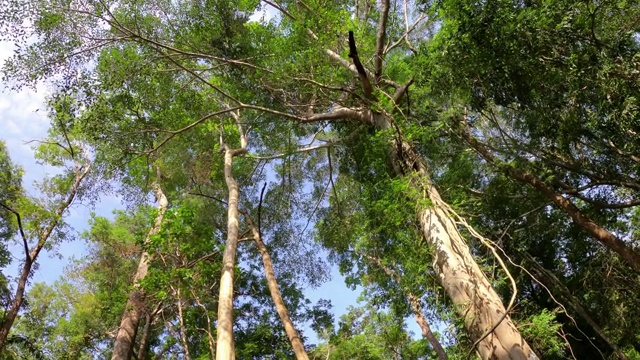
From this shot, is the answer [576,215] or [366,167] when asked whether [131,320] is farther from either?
[576,215]

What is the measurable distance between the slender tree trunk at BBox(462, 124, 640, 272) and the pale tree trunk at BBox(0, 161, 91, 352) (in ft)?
27.5

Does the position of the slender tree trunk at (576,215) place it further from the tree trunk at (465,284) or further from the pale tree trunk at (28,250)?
the pale tree trunk at (28,250)

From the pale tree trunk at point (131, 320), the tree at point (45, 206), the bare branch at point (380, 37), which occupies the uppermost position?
the tree at point (45, 206)

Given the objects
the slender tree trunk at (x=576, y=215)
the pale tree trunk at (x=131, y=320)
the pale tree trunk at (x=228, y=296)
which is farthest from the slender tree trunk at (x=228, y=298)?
the slender tree trunk at (x=576, y=215)

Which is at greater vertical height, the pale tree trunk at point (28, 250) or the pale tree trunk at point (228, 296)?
the pale tree trunk at point (28, 250)

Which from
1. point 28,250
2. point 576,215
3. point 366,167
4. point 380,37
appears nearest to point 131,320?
point 28,250

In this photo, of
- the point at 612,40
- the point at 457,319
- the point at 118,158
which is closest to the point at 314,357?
the point at 118,158

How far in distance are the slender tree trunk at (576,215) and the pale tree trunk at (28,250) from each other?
839cm

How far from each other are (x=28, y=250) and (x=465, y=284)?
833cm

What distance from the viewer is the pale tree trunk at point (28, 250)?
24.8 ft

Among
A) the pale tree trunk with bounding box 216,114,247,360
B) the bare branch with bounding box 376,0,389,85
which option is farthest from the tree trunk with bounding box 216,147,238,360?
the bare branch with bounding box 376,0,389,85

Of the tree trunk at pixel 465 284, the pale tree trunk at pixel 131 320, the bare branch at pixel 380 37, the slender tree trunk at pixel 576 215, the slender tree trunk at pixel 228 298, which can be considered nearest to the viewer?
the tree trunk at pixel 465 284

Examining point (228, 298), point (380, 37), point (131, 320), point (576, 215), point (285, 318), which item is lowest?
point (576, 215)

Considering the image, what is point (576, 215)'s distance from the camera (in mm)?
6355
